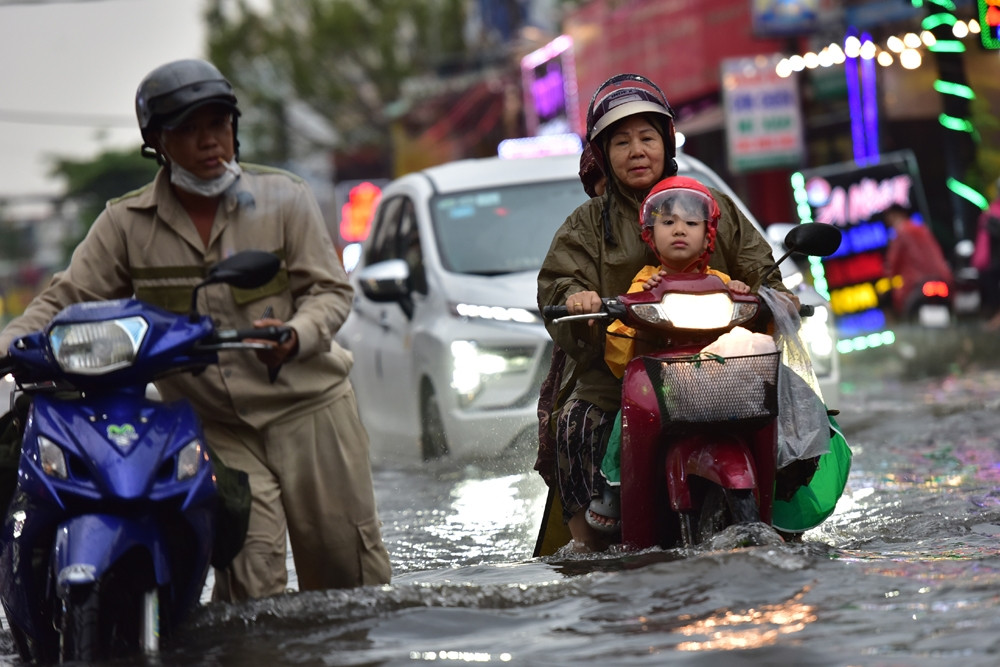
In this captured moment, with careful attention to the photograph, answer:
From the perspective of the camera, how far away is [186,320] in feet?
13.5

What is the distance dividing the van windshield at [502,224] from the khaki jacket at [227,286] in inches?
163

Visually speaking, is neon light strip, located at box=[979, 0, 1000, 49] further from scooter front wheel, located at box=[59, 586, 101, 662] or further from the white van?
scooter front wheel, located at box=[59, 586, 101, 662]

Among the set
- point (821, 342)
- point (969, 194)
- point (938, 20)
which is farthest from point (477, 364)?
point (969, 194)

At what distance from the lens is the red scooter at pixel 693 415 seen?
14.9ft

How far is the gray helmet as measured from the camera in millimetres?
4379

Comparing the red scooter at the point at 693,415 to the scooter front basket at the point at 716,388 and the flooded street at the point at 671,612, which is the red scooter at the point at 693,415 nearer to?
the scooter front basket at the point at 716,388

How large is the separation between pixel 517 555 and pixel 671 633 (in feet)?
7.92

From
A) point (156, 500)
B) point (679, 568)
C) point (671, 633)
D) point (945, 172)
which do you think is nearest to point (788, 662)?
point (671, 633)

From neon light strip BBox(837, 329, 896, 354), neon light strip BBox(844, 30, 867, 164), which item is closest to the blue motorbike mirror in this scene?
neon light strip BBox(837, 329, 896, 354)

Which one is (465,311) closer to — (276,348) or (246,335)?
(276,348)

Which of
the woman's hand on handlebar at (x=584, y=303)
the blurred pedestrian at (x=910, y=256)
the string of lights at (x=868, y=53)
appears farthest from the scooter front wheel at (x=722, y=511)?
the string of lights at (x=868, y=53)

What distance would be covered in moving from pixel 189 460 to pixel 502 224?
17.2 feet

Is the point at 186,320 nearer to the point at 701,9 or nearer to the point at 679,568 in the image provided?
the point at 679,568

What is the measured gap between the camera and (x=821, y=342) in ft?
28.7
